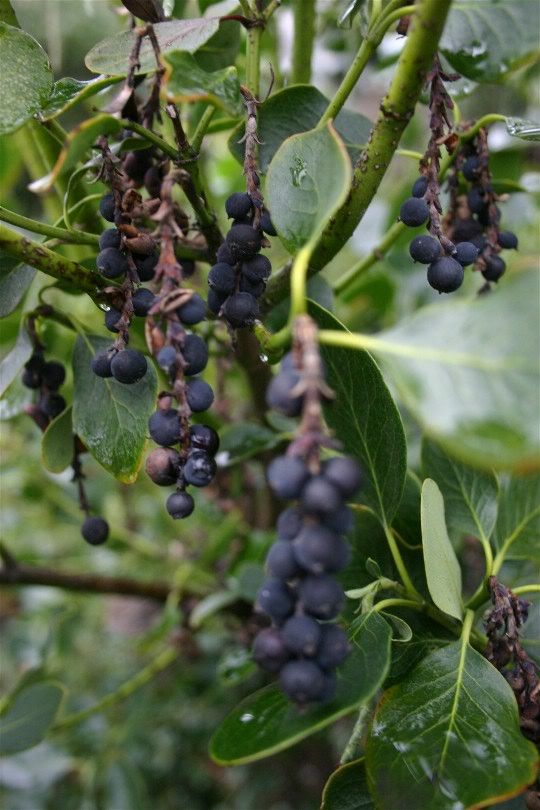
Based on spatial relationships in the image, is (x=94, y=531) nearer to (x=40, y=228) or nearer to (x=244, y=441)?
(x=244, y=441)

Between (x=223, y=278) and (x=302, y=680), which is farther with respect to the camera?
(x=223, y=278)

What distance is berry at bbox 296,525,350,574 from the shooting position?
343 millimetres

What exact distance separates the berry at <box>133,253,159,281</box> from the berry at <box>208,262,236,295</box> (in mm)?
53

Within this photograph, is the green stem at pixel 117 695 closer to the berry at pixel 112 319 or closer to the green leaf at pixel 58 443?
the green leaf at pixel 58 443

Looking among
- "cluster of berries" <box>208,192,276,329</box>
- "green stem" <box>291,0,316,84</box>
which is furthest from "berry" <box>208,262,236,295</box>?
"green stem" <box>291,0,316,84</box>

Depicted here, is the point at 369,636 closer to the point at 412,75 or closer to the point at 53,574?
the point at 412,75

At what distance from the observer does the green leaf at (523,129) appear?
572 mm

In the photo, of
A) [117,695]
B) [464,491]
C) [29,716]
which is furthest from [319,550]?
[117,695]

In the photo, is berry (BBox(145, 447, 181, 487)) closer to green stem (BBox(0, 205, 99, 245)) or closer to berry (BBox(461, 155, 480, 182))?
green stem (BBox(0, 205, 99, 245))

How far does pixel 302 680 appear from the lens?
1.20ft

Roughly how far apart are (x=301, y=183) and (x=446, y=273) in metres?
0.13

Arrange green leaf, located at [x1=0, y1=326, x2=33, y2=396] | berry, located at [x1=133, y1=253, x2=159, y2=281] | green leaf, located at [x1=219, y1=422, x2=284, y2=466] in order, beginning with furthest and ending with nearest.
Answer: green leaf, located at [x1=219, y1=422, x2=284, y2=466]
green leaf, located at [x1=0, y1=326, x2=33, y2=396]
berry, located at [x1=133, y1=253, x2=159, y2=281]

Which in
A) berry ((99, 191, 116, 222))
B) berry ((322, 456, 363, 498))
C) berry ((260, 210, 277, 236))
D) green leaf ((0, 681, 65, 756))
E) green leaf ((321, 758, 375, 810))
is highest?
berry ((99, 191, 116, 222))

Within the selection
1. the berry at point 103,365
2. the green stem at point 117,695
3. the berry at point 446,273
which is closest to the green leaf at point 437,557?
the berry at point 446,273
